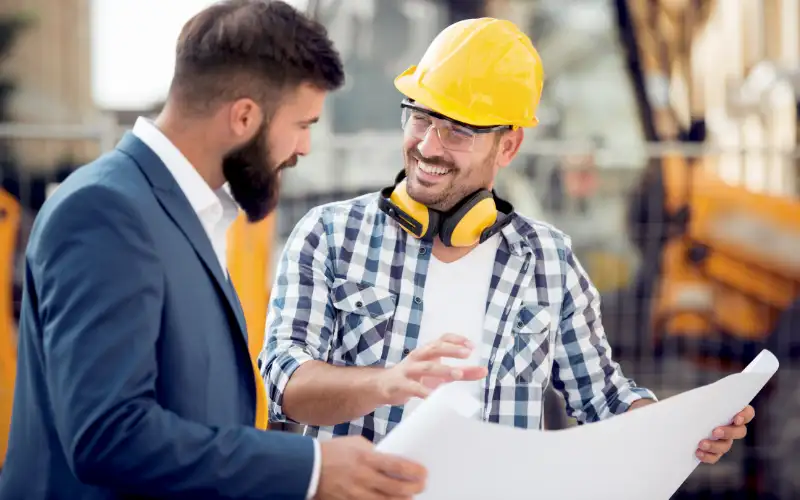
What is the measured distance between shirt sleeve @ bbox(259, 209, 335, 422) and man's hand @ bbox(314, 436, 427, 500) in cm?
60

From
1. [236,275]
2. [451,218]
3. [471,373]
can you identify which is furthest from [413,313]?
[236,275]

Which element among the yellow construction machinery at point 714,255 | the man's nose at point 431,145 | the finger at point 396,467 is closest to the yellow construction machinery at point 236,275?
the yellow construction machinery at point 714,255

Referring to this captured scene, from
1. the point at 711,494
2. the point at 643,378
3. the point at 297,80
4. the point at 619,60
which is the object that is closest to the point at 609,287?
the point at 643,378

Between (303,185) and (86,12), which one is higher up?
(86,12)

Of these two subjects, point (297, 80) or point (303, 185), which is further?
point (303, 185)

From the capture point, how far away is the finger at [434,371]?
1755 mm

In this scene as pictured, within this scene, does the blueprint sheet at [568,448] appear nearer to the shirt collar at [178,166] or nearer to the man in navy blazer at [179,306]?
the man in navy blazer at [179,306]

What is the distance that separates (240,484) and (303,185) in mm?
3983

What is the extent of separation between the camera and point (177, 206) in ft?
5.33

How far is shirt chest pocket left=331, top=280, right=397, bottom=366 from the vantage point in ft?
7.63

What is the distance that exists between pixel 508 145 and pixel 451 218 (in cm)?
34

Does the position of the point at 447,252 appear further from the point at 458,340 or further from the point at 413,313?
the point at 458,340

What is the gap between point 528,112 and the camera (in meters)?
2.50

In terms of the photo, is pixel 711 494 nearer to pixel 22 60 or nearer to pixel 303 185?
pixel 303 185
